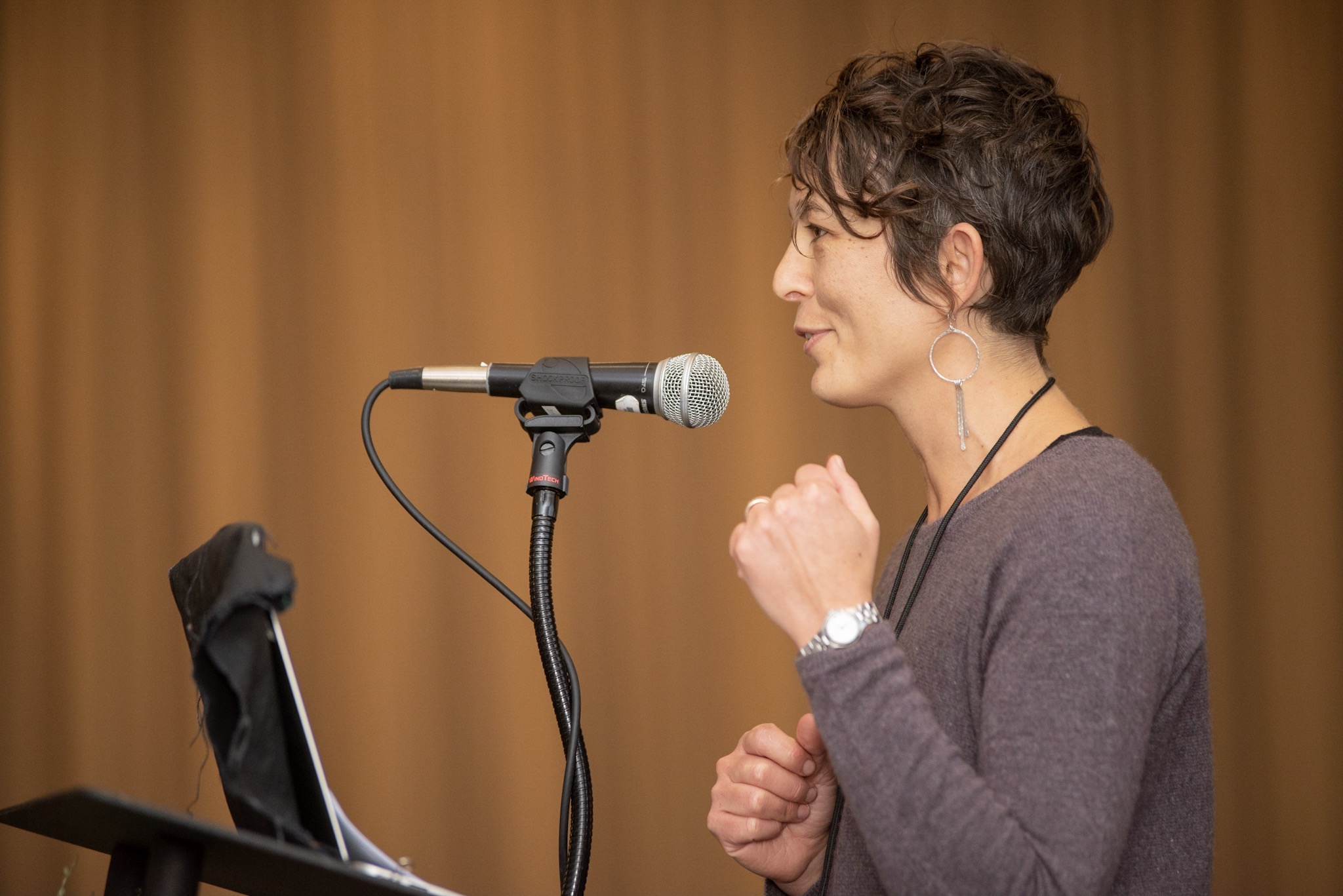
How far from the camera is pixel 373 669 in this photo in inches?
119

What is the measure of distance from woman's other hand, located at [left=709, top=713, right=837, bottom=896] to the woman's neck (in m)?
0.35

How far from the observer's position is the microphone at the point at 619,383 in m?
1.11

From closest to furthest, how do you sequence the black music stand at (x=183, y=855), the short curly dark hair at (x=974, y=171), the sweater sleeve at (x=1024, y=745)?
the black music stand at (x=183, y=855)
the sweater sleeve at (x=1024, y=745)
the short curly dark hair at (x=974, y=171)

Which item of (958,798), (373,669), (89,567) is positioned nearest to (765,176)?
(373,669)

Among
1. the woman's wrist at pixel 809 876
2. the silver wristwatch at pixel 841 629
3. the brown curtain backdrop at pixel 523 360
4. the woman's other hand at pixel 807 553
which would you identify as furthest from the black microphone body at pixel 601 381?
the brown curtain backdrop at pixel 523 360

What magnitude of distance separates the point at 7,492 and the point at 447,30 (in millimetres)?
1832

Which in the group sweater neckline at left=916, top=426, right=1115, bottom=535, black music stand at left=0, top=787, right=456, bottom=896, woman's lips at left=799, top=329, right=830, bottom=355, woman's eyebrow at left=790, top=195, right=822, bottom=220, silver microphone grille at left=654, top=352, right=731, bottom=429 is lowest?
black music stand at left=0, top=787, right=456, bottom=896

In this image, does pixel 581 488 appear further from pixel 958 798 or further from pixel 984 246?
pixel 958 798

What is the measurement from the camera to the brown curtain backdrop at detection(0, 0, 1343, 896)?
3004mm

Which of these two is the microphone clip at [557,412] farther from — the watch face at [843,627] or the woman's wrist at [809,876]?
the woman's wrist at [809,876]

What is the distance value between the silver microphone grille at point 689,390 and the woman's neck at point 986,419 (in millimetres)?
305

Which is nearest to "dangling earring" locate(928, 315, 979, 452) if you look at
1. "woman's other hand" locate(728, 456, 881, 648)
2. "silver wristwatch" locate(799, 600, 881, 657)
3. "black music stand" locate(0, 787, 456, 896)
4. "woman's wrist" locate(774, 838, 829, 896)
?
"woman's other hand" locate(728, 456, 881, 648)

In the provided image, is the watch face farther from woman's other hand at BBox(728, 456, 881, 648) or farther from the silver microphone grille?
the silver microphone grille

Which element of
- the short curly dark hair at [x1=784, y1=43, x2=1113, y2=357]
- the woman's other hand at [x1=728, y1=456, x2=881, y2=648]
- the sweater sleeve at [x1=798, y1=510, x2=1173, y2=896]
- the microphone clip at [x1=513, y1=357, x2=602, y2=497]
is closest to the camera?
the sweater sleeve at [x1=798, y1=510, x2=1173, y2=896]
